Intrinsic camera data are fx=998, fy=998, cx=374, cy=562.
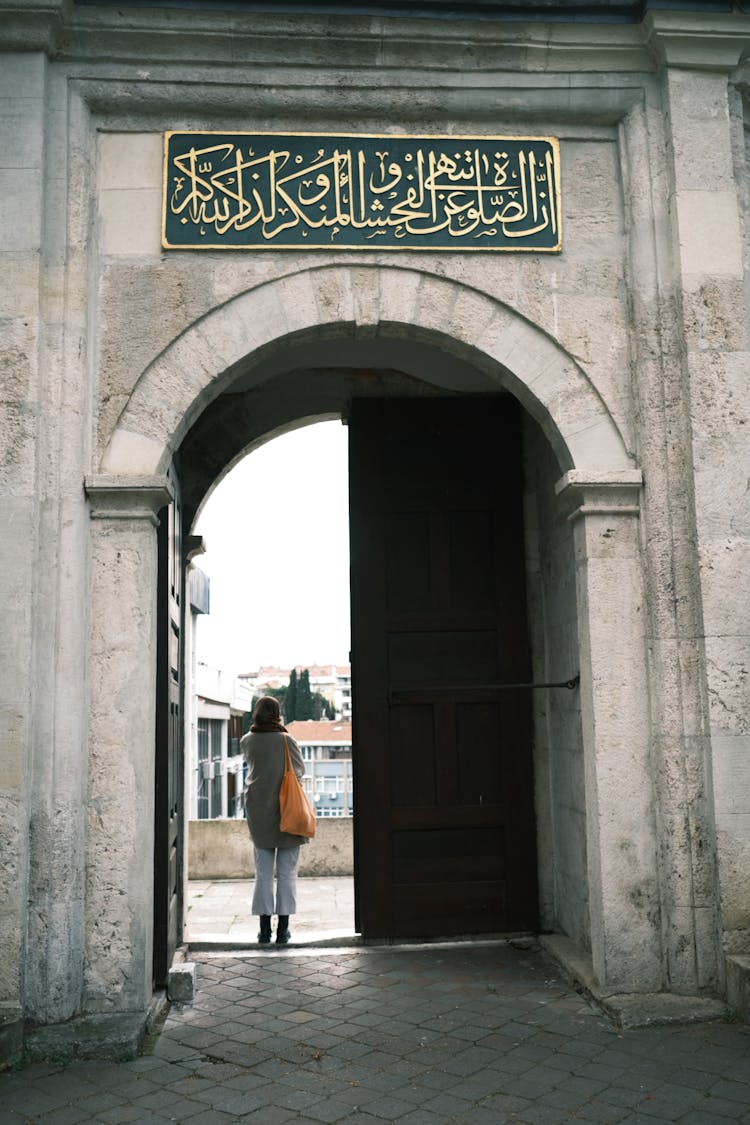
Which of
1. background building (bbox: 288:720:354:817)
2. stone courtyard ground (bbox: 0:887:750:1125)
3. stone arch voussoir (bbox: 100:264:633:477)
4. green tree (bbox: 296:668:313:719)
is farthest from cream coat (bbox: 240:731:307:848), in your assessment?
green tree (bbox: 296:668:313:719)

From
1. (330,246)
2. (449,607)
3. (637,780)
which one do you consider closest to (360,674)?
(449,607)

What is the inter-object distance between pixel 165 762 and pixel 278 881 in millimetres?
1530

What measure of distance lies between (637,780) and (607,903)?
1.84 feet

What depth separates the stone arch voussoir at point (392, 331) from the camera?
184 inches

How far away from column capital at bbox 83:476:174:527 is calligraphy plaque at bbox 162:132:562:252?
121 centimetres

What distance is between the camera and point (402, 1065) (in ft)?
12.7

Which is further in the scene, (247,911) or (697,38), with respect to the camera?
(247,911)

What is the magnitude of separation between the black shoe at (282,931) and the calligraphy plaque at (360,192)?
385 cm

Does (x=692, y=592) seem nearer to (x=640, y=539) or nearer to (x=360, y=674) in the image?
(x=640, y=539)

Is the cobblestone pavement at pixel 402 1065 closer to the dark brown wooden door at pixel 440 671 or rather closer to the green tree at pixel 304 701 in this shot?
the dark brown wooden door at pixel 440 671

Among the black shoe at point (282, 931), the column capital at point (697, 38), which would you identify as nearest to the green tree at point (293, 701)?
the black shoe at point (282, 931)

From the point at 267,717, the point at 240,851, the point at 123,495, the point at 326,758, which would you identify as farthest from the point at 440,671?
the point at 326,758

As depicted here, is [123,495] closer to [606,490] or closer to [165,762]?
[165,762]

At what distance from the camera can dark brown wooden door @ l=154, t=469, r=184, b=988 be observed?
4.93 meters
